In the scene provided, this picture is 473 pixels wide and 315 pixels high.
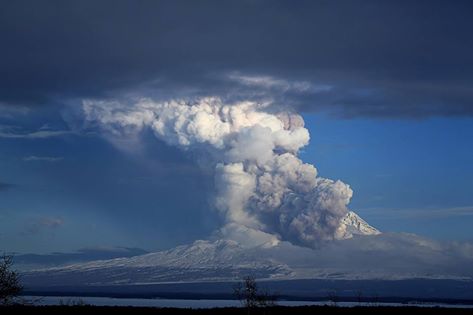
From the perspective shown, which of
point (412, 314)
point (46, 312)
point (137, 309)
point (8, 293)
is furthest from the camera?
point (137, 309)

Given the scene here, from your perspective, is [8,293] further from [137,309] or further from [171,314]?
[137,309]

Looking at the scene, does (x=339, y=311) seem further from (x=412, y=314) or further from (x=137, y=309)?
(x=137, y=309)

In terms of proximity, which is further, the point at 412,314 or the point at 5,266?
the point at 412,314

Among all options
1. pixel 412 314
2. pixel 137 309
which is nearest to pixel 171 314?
pixel 137 309

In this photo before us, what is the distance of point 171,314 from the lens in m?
147

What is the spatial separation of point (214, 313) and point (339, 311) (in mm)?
25088

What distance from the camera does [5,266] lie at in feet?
327

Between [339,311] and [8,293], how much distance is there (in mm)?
72516

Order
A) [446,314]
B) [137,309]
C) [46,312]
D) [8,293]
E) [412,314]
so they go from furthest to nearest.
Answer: [137,309], [412,314], [446,314], [46,312], [8,293]

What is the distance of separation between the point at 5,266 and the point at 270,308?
59.2 m

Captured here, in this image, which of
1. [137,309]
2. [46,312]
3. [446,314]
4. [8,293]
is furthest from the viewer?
[137,309]

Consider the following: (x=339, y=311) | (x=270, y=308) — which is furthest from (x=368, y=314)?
(x=270, y=308)

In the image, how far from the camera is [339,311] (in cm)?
14938

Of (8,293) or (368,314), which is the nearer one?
(8,293)
